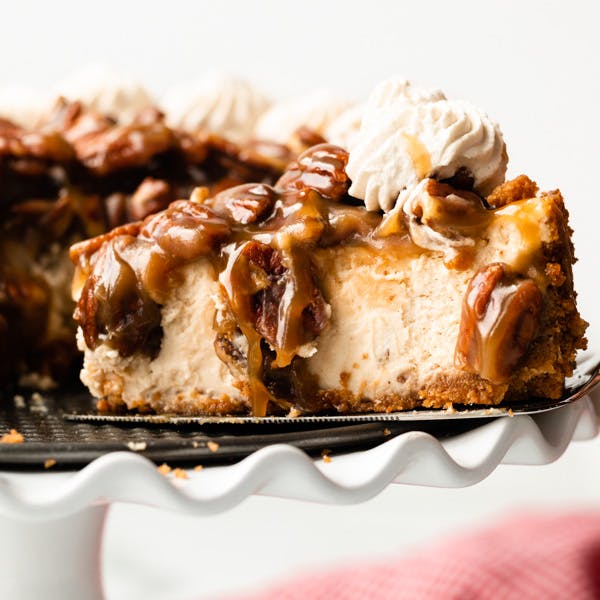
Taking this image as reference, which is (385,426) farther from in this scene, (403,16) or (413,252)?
(403,16)

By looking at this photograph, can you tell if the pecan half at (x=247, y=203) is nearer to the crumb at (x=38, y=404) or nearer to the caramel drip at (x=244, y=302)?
the caramel drip at (x=244, y=302)

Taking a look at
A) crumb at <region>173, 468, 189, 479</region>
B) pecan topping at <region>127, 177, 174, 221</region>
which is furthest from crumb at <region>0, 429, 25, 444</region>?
pecan topping at <region>127, 177, 174, 221</region>

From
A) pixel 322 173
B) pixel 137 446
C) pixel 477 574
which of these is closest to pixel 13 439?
pixel 137 446

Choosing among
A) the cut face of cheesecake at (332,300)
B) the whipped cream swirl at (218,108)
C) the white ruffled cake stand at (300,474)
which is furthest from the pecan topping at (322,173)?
the whipped cream swirl at (218,108)

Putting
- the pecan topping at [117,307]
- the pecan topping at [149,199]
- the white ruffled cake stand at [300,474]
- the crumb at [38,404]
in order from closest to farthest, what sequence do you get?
the white ruffled cake stand at [300,474] < the pecan topping at [117,307] < the crumb at [38,404] < the pecan topping at [149,199]

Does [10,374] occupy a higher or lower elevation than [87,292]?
Result: lower

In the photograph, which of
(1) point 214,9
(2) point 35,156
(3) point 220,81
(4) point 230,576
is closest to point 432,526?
(4) point 230,576

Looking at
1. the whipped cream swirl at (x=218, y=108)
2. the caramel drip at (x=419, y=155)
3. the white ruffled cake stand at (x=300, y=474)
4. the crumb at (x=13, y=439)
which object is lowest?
the whipped cream swirl at (x=218, y=108)

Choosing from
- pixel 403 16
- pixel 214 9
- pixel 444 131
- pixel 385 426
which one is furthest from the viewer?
pixel 214 9
